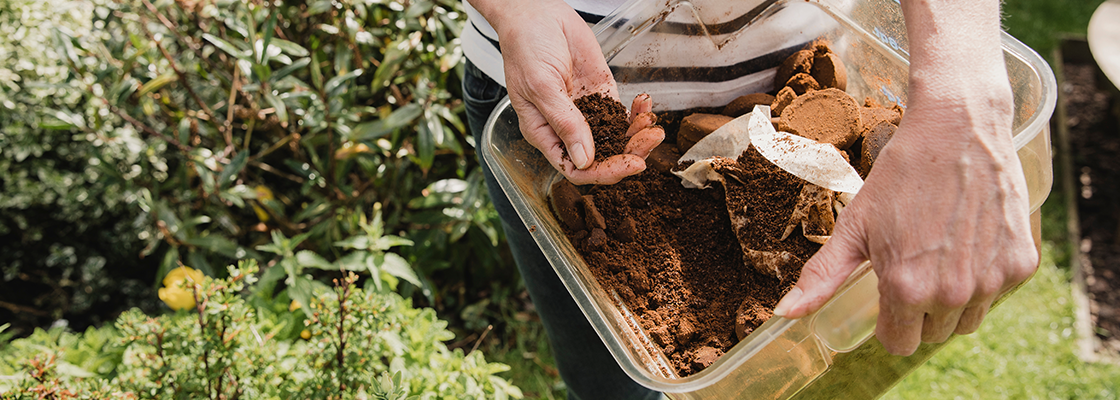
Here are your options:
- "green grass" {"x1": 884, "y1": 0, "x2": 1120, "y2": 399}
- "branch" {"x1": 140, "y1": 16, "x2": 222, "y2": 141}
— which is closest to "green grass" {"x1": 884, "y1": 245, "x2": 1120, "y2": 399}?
"green grass" {"x1": 884, "y1": 0, "x2": 1120, "y2": 399}

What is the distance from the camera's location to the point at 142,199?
170cm

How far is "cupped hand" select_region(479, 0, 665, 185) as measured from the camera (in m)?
0.85

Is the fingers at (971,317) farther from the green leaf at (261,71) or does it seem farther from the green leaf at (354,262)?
the green leaf at (261,71)

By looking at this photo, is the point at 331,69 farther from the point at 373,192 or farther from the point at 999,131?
the point at 999,131

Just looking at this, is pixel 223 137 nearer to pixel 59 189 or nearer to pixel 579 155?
pixel 59 189

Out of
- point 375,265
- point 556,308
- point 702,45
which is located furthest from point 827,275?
point 375,265

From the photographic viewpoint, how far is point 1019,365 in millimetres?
2055

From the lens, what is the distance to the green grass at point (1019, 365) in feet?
6.48

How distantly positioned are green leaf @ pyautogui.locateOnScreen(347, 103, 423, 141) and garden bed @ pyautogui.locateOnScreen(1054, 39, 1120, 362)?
2.35m

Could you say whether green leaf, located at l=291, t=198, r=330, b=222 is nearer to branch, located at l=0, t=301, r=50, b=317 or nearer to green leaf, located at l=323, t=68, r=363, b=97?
green leaf, located at l=323, t=68, r=363, b=97

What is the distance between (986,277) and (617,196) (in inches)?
19.1

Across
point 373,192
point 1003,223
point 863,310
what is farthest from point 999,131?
point 373,192

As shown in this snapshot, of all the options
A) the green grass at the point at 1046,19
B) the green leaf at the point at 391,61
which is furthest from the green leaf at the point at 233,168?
the green grass at the point at 1046,19

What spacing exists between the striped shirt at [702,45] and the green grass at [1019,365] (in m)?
1.46
